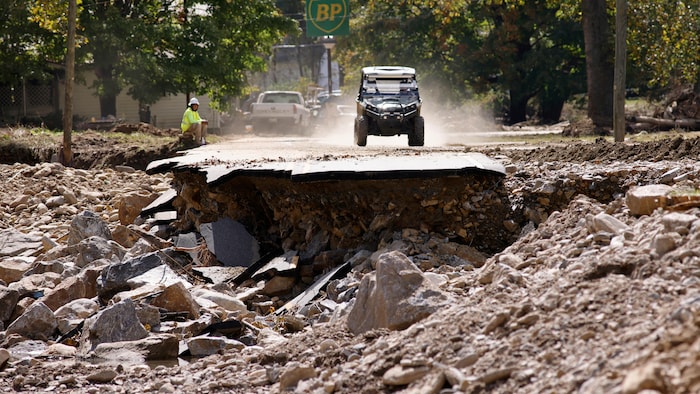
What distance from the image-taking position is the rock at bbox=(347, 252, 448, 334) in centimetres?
646

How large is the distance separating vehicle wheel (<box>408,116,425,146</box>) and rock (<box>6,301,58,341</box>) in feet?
44.5

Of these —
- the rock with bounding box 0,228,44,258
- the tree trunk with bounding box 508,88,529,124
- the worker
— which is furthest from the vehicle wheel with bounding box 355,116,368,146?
the tree trunk with bounding box 508,88,529,124

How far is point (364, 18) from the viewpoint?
135 feet

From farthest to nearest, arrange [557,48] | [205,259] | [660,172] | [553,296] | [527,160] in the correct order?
[557,48] → [527,160] → [205,259] → [660,172] → [553,296]

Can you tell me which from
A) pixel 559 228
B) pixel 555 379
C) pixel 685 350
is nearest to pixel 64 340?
pixel 559 228

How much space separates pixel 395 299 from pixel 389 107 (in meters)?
15.3

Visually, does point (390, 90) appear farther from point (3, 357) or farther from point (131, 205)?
point (3, 357)

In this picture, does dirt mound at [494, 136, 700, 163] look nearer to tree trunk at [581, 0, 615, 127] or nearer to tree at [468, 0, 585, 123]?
tree trunk at [581, 0, 615, 127]

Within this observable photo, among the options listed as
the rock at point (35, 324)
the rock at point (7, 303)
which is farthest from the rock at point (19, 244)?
the rock at point (35, 324)

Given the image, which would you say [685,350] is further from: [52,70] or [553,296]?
[52,70]

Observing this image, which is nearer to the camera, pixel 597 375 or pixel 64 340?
pixel 597 375

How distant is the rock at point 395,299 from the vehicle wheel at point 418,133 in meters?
14.7

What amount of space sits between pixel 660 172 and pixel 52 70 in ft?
99.8

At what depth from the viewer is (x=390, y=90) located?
22375 millimetres
